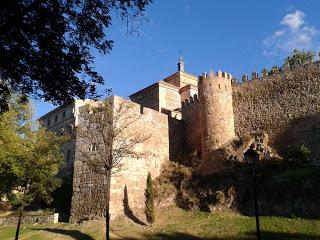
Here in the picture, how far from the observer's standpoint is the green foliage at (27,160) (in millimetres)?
22859

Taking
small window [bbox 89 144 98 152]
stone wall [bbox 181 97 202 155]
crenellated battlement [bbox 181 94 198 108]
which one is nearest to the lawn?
small window [bbox 89 144 98 152]

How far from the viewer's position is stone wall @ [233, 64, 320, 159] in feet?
84.9

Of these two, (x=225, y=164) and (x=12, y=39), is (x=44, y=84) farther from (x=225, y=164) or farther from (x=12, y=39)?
(x=225, y=164)

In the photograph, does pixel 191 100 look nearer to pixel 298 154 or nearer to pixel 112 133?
pixel 298 154

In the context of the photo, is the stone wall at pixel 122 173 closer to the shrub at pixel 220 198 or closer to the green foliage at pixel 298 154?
the shrub at pixel 220 198

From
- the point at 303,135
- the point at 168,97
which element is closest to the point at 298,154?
the point at 303,135

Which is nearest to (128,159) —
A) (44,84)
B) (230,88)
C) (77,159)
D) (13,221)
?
(77,159)

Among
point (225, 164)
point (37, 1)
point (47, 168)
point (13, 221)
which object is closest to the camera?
point (37, 1)

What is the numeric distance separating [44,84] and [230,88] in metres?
22.8

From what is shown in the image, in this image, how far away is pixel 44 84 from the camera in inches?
336

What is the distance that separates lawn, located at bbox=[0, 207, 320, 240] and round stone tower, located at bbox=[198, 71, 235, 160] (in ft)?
18.9

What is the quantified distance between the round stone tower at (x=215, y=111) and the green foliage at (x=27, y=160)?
402 inches

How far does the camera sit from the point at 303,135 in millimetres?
25750

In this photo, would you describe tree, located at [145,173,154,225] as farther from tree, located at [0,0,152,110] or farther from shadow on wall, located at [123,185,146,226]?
tree, located at [0,0,152,110]
